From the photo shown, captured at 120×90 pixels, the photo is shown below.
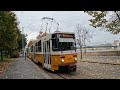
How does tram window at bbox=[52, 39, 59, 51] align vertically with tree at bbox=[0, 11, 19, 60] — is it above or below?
below

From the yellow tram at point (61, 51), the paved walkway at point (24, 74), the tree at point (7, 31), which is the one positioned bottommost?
the paved walkway at point (24, 74)

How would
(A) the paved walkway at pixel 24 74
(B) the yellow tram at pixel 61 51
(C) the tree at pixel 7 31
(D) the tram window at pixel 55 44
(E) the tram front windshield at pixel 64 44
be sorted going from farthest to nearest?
1. (C) the tree at pixel 7 31
2. (D) the tram window at pixel 55 44
3. (E) the tram front windshield at pixel 64 44
4. (B) the yellow tram at pixel 61 51
5. (A) the paved walkway at pixel 24 74

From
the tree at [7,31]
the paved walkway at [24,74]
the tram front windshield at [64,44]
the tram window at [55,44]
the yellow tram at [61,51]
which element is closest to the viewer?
the paved walkway at [24,74]

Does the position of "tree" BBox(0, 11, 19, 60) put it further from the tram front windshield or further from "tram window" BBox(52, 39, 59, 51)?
the tram front windshield

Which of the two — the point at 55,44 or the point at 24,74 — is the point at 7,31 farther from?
the point at 24,74

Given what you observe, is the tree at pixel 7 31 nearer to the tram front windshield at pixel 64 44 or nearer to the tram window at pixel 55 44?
the tram window at pixel 55 44

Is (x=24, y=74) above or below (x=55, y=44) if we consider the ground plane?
below

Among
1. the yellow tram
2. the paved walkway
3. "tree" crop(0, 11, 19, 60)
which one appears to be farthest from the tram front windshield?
"tree" crop(0, 11, 19, 60)

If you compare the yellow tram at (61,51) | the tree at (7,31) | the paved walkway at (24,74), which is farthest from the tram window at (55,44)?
the tree at (7,31)

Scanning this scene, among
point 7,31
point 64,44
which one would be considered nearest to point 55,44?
point 64,44
